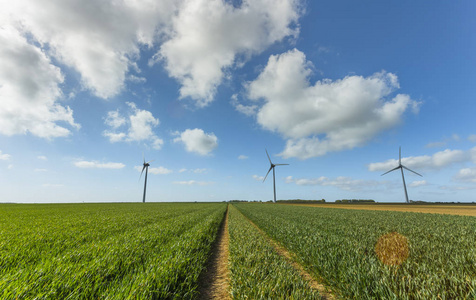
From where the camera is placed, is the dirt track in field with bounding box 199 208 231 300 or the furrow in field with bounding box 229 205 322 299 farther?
the dirt track in field with bounding box 199 208 231 300

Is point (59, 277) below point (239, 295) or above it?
above

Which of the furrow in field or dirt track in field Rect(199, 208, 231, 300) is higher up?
the furrow in field

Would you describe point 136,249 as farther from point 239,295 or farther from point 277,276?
point 277,276

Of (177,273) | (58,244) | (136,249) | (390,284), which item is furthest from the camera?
(58,244)

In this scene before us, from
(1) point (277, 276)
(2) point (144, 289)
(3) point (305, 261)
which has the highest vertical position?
(2) point (144, 289)

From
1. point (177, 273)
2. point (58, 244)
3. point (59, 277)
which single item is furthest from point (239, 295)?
point (58, 244)

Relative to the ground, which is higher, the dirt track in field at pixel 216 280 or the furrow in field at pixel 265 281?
the furrow in field at pixel 265 281

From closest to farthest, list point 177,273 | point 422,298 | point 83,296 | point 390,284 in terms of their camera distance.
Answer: point 422,298 → point 83,296 → point 390,284 → point 177,273

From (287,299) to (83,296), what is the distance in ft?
15.5

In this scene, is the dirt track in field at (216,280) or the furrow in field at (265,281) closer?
the furrow in field at (265,281)

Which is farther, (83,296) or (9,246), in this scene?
(9,246)

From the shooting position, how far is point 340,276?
6152 mm

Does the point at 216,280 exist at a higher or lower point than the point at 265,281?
lower

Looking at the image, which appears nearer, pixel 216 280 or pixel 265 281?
pixel 265 281
